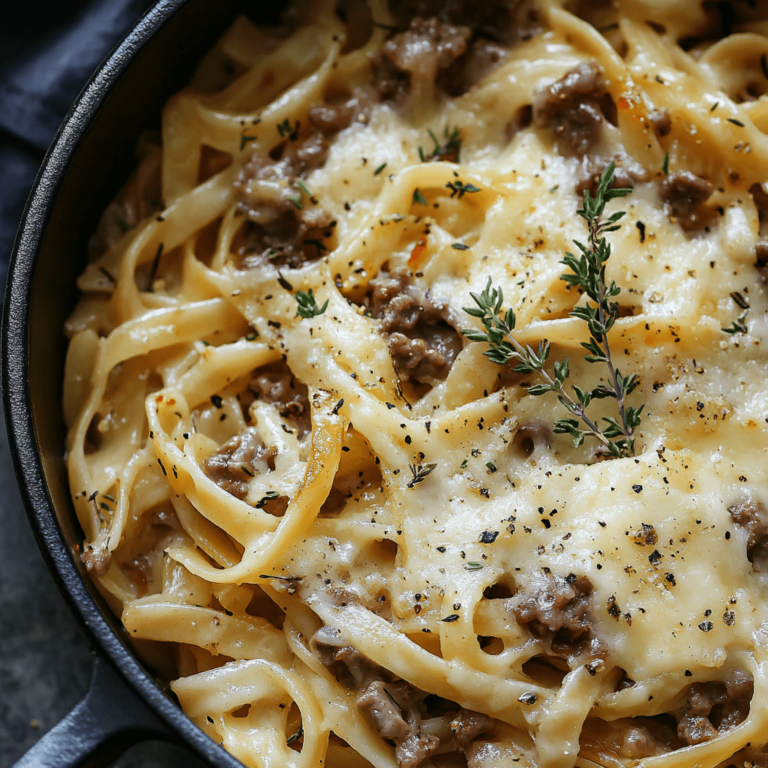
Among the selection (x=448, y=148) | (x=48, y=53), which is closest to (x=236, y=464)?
(x=448, y=148)

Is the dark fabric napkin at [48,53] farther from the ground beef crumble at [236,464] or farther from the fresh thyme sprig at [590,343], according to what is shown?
the fresh thyme sprig at [590,343]

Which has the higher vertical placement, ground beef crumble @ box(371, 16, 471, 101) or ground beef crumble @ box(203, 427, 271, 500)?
ground beef crumble @ box(371, 16, 471, 101)

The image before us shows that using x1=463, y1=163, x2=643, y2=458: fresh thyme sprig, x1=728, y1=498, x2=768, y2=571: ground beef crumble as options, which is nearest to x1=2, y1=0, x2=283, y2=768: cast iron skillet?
x1=463, y1=163, x2=643, y2=458: fresh thyme sprig

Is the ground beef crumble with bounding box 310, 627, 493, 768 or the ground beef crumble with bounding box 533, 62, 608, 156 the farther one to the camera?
the ground beef crumble with bounding box 533, 62, 608, 156

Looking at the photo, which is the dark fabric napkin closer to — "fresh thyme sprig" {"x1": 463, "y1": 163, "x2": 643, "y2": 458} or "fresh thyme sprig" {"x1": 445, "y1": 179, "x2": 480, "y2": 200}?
"fresh thyme sprig" {"x1": 445, "y1": 179, "x2": 480, "y2": 200}

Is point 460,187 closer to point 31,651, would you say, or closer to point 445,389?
point 445,389

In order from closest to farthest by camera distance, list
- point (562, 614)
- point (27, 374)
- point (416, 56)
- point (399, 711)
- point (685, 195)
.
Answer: point (562, 614), point (399, 711), point (27, 374), point (685, 195), point (416, 56)

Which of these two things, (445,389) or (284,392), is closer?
(445,389)
